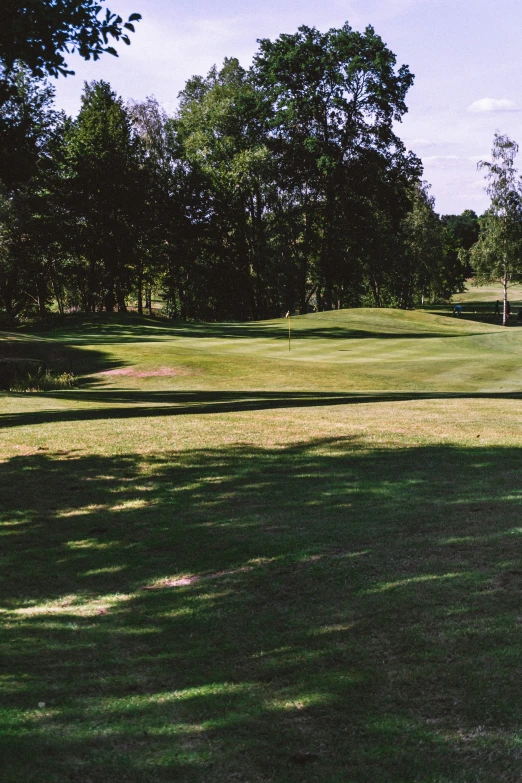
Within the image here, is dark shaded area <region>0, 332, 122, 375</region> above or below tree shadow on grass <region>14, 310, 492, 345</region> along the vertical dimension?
below

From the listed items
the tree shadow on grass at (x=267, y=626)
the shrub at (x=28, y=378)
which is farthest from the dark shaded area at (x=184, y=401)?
the tree shadow on grass at (x=267, y=626)

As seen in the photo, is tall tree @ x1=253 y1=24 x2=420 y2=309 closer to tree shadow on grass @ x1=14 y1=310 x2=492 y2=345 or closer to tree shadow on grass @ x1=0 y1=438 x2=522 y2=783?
tree shadow on grass @ x1=14 y1=310 x2=492 y2=345

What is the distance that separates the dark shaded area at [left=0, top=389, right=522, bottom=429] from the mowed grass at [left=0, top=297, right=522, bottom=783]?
5.52ft

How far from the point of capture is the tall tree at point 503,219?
79.6 metres

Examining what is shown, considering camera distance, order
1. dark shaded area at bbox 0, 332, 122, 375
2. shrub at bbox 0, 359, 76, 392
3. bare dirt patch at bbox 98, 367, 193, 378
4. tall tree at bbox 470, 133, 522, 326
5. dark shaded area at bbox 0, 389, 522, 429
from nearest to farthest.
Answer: dark shaded area at bbox 0, 389, 522, 429, shrub at bbox 0, 359, 76, 392, bare dirt patch at bbox 98, 367, 193, 378, dark shaded area at bbox 0, 332, 122, 375, tall tree at bbox 470, 133, 522, 326

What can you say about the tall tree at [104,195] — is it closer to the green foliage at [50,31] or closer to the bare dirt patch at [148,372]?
the bare dirt patch at [148,372]

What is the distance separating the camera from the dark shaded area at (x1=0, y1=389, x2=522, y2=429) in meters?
17.0

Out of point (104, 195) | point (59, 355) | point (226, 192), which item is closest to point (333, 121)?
point (226, 192)

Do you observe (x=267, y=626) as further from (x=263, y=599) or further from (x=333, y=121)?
(x=333, y=121)

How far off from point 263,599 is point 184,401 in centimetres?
1538

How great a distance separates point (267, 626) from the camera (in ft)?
18.8

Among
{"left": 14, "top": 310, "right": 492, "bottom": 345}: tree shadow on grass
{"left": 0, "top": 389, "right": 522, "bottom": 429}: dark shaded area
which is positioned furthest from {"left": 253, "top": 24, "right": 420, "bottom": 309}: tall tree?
{"left": 0, "top": 389, "right": 522, "bottom": 429}: dark shaded area

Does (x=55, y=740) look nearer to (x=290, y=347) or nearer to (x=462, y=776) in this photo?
(x=462, y=776)

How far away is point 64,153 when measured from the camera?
63500 mm
